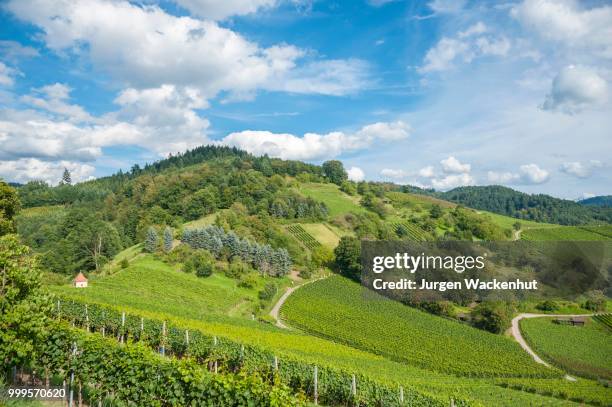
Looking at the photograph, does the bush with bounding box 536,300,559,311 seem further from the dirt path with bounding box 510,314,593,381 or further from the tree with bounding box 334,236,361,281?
the tree with bounding box 334,236,361,281

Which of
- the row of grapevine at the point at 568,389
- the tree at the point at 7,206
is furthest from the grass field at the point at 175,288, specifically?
the row of grapevine at the point at 568,389

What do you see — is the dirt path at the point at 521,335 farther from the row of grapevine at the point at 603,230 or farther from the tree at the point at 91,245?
the tree at the point at 91,245

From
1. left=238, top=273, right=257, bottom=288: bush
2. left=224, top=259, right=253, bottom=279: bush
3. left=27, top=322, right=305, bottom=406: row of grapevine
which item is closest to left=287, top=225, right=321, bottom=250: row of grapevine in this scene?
left=224, top=259, right=253, bottom=279: bush

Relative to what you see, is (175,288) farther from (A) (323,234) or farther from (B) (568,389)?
(A) (323,234)

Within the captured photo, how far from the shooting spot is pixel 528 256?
80312 mm

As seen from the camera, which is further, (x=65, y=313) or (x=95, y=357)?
(x=65, y=313)

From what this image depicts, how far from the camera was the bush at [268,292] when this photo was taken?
60.7 metres

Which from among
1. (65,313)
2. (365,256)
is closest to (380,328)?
(365,256)

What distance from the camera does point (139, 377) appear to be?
11.5 metres

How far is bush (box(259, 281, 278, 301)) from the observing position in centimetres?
6069

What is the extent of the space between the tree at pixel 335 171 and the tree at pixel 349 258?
7688 centimetres

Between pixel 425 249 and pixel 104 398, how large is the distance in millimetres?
71336

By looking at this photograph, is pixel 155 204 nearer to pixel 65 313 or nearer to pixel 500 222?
pixel 65 313

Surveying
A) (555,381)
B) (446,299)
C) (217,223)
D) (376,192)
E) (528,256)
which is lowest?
(555,381)
